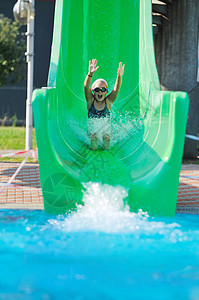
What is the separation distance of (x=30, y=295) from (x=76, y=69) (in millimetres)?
4613

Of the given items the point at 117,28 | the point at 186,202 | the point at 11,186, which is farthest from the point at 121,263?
the point at 117,28

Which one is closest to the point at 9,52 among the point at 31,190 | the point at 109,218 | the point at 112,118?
the point at 112,118

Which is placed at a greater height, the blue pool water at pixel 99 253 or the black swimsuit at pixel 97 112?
the black swimsuit at pixel 97 112

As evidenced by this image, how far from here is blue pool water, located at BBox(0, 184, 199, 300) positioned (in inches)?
92.4

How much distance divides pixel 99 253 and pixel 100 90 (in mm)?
2793

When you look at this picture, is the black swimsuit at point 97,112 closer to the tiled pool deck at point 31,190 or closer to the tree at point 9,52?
the tiled pool deck at point 31,190

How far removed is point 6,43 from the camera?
1641 centimetres

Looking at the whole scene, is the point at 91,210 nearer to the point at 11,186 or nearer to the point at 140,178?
the point at 140,178

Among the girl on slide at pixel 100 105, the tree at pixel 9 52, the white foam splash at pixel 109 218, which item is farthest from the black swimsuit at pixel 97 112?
the tree at pixel 9 52

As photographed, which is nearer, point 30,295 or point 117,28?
point 30,295

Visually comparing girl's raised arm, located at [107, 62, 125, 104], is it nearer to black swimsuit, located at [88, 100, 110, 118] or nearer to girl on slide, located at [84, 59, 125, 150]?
girl on slide, located at [84, 59, 125, 150]

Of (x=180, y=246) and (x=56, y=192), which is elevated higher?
(x=56, y=192)

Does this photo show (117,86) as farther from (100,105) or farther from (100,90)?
(100,105)

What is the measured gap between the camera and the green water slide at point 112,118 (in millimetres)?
3875
